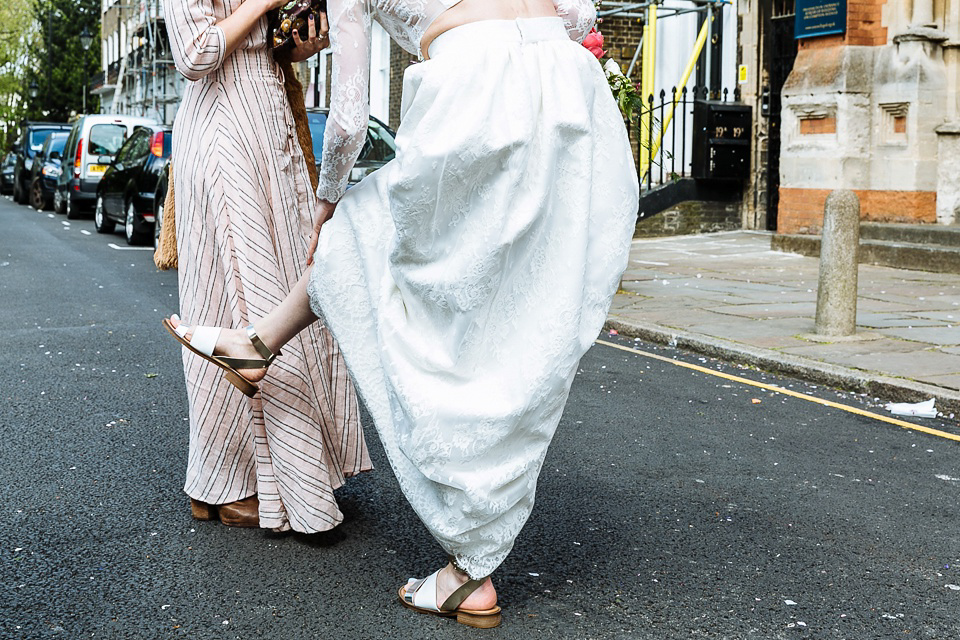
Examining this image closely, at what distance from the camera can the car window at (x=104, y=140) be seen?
21906 millimetres

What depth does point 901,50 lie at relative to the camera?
14453mm

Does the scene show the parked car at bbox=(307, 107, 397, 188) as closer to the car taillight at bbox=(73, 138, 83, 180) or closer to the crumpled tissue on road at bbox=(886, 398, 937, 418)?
the crumpled tissue on road at bbox=(886, 398, 937, 418)

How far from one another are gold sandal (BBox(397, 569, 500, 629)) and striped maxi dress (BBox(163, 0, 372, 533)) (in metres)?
0.51

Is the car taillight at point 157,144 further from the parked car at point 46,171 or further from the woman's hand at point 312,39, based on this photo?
the woman's hand at point 312,39

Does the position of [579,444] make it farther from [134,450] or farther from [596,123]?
[596,123]

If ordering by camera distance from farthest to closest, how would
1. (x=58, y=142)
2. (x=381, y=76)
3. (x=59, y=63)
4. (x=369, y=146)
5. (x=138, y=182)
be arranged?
(x=59, y=63) < (x=58, y=142) < (x=381, y=76) < (x=138, y=182) < (x=369, y=146)

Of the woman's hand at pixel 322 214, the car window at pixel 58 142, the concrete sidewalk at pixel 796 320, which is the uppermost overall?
the car window at pixel 58 142

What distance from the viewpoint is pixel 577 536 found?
390 centimetres

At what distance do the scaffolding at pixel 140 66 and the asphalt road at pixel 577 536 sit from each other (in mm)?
39934

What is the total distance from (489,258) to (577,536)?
1373 mm

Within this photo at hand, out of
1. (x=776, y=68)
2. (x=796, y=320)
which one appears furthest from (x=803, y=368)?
(x=776, y=68)

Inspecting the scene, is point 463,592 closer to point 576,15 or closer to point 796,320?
point 576,15

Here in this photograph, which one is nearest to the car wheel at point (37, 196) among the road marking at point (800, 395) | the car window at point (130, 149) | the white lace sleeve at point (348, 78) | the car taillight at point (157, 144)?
the car window at point (130, 149)

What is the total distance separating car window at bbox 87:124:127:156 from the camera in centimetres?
2191
